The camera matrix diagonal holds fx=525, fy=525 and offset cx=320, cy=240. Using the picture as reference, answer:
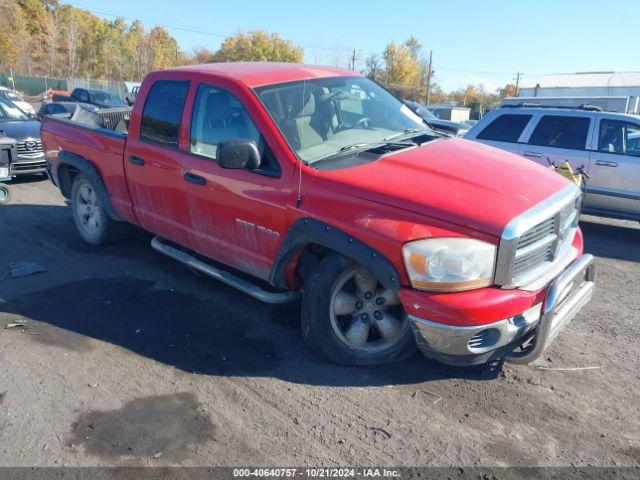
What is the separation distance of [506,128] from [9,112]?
9.86m

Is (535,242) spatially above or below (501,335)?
above

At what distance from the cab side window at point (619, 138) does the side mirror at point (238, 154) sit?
629cm

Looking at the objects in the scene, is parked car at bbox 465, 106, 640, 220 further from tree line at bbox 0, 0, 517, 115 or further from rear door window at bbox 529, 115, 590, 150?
tree line at bbox 0, 0, 517, 115

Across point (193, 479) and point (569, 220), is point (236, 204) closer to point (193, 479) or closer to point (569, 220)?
point (193, 479)

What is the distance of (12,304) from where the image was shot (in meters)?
4.74

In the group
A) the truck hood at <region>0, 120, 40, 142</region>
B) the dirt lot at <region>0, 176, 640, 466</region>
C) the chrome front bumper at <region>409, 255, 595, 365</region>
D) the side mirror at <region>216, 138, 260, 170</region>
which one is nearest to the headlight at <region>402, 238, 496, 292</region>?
the chrome front bumper at <region>409, 255, 595, 365</region>

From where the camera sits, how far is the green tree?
72750mm

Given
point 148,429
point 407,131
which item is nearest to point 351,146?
point 407,131

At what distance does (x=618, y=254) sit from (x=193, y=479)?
626 cm

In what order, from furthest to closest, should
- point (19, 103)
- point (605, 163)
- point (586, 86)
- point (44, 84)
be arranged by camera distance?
point (44, 84) < point (586, 86) < point (19, 103) < point (605, 163)

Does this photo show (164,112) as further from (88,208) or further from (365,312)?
(365,312)

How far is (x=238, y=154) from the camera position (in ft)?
12.3

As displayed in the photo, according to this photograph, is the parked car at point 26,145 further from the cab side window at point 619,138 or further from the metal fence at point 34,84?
the metal fence at point 34,84

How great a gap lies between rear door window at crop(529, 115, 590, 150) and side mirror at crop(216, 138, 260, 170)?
6115mm
